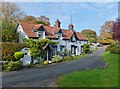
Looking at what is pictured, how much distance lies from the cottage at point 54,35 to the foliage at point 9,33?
5.93ft

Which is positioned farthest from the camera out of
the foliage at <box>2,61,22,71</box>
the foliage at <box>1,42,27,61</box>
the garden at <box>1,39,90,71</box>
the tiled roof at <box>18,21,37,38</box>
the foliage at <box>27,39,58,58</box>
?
the tiled roof at <box>18,21,37,38</box>

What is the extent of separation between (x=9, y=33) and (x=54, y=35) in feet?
36.1

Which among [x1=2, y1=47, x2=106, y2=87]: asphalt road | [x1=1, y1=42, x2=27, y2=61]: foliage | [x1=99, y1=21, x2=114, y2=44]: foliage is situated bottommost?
[x1=2, y1=47, x2=106, y2=87]: asphalt road

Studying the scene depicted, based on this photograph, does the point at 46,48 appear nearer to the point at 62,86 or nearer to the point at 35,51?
the point at 35,51

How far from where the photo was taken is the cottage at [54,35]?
121 feet

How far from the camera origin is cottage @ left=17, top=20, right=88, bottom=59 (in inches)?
1453

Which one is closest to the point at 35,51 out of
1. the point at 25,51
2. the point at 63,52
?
the point at 25,51

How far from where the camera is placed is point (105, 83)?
14516 mm

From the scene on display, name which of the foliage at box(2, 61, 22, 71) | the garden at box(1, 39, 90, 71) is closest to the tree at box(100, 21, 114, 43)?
the garden at box(1, 39, 90, 71)

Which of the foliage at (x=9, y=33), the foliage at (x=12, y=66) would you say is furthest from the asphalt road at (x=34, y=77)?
the foliage at (x=9, y=33)

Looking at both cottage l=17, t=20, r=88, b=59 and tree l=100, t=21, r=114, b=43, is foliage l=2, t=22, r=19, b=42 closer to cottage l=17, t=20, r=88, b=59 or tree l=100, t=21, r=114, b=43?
cottage l=17, t=20, r=88, b=59

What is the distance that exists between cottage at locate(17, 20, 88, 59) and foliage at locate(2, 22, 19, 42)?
5.93ft

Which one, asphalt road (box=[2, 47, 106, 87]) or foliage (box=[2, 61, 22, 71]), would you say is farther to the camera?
foliage (box=[2, 61, 22, 71])

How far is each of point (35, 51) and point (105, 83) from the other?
755 inches
